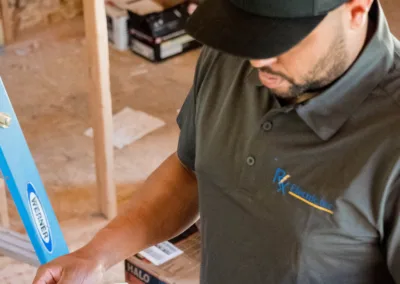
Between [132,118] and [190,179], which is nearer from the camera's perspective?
[190,179]

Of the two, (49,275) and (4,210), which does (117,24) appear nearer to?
(4,210)

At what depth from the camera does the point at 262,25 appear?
0.74 meters

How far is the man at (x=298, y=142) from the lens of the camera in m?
0.74

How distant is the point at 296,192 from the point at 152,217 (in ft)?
1.07

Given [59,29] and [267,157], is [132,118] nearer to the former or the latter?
[59,29]

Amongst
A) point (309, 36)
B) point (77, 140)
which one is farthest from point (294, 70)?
point (77, 140)

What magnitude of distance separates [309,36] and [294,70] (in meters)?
0.05

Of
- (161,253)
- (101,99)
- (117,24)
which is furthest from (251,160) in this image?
(117,24)

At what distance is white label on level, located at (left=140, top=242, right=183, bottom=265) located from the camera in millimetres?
1568

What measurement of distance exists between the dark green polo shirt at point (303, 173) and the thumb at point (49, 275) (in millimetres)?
254

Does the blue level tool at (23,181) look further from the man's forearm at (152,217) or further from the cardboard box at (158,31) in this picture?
the cardboard box at (158,31)

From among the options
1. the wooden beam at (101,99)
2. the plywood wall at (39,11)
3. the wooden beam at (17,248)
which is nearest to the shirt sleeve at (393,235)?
the wooden beam at (17,248)

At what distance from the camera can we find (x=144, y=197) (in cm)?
108

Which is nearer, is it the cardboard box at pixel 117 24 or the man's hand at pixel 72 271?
the man's hand at pixel 72 271
